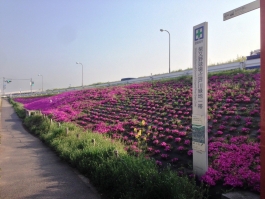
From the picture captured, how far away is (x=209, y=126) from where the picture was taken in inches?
350

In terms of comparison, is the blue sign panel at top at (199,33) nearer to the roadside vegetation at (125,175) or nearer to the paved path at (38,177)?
the roadside vegetation at (125,175)

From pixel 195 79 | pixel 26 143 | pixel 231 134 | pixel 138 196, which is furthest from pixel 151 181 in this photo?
pixel 26 143

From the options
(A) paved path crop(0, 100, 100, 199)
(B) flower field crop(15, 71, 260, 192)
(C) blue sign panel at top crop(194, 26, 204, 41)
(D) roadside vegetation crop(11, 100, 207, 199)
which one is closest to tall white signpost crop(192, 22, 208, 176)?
(C) blue sign panel at top crop(194, 26, 204, 41)

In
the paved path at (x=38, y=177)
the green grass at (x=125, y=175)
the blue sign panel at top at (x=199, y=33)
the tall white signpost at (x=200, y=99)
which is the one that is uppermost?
the blue sign panel at top at (x=199, y=33)

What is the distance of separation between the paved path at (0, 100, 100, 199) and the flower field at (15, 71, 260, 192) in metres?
1.93

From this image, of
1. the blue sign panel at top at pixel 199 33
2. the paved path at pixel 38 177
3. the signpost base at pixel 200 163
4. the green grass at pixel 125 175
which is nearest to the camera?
the green grass at pixel 125 175

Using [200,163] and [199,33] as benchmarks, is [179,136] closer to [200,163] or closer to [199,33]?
[200,163]

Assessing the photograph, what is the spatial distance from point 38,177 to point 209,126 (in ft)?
18.1

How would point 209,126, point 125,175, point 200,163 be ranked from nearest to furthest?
point 125,175 < point 200,163 < point 209,126

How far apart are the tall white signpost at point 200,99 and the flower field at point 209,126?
1.03ft

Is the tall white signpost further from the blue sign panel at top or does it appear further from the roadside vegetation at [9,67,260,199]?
the roadside vegetation at [9,67,260,199]

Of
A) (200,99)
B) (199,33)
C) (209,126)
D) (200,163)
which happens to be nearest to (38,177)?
(200,163)

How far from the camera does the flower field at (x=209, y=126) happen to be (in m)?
5.81

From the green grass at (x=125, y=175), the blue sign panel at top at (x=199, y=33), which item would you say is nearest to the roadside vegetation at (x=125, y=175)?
the green grass at (x=125, y=175)
